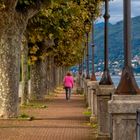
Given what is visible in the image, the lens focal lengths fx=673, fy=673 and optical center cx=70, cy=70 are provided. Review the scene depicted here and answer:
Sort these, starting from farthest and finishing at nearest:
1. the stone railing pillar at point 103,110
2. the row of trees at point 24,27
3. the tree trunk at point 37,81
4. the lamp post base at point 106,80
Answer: the tree trunk at point 37,81, the row of trees at point 24,27, the lamp post base at point 106,80, the stone railing pillar at point 103,110

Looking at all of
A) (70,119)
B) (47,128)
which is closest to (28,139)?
(47,128)

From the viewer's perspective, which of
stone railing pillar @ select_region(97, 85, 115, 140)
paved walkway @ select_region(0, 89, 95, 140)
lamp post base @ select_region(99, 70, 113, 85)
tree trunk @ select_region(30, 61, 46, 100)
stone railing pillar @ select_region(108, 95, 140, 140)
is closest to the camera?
stone railing pillar @ select_region(108, 95, 140, 140)

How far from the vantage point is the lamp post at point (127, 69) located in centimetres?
1206

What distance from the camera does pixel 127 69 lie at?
12281 mm

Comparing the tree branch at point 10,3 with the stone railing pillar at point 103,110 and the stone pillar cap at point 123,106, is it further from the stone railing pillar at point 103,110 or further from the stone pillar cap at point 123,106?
the stone pillar cap at point 123,106

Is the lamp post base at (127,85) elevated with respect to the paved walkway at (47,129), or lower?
elevated

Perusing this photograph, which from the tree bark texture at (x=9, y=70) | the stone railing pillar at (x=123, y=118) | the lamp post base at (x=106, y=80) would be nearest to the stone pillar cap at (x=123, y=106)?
the stone railing pillar at (x=123, y=118)

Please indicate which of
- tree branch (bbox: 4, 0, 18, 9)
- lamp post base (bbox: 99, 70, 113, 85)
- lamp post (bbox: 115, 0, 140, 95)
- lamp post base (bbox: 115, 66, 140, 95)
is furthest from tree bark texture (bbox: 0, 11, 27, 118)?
lamp post base (bbox: 115, 66, 140, 95)

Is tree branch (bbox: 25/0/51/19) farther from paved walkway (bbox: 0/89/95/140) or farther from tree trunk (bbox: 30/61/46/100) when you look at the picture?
tree trunk (bbox: 30/61/46/100)

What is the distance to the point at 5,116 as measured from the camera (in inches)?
980

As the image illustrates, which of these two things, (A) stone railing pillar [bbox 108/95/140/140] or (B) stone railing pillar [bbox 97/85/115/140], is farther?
(B) stone railing pillar [bbox 97/85/115/140]

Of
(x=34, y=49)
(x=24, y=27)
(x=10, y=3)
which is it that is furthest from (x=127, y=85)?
(x=34, y=49)

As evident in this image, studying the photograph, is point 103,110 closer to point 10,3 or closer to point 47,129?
point 47,129

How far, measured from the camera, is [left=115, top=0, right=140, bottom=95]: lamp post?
39.6 ft
